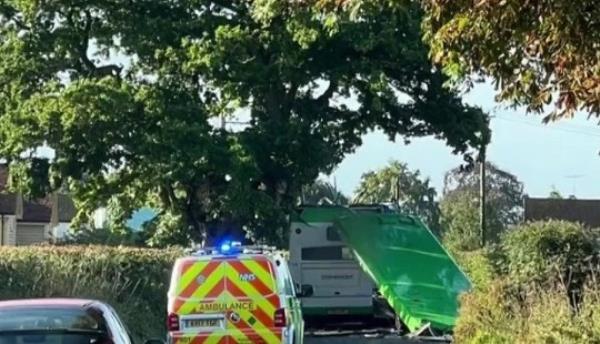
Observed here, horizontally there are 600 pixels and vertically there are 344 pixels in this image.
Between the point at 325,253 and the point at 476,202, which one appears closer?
the point at 325,253

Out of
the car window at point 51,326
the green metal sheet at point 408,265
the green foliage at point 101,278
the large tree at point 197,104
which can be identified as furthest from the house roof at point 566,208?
the car window at point 51,326

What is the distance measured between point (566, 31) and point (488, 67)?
1124 millimetres

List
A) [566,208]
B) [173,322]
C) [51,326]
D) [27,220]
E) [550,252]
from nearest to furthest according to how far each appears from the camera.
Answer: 1. [51,326]
2. [173,322]
3. [550,252]
4. [27,220]
5. [566,208]

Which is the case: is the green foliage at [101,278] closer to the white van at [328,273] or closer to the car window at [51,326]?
the white van at [328,273]

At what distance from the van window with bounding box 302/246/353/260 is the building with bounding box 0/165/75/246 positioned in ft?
64.3

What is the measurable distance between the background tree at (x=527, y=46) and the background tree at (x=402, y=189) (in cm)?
7470

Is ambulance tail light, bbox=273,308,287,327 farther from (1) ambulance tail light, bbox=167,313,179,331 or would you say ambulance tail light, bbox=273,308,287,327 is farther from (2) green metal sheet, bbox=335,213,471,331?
(2) green metal sheet, bbox=335,213,471,331

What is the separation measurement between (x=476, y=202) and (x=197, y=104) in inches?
1789

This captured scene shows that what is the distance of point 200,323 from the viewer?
18672 mm

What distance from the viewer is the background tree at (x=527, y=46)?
9.86 meters

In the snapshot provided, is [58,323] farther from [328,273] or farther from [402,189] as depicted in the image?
[402,189]

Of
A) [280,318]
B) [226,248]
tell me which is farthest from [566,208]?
[280,318]

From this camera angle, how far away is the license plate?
18.6 meters

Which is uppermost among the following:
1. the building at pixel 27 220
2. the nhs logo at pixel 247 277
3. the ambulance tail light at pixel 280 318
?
the building at pixel 27 220
